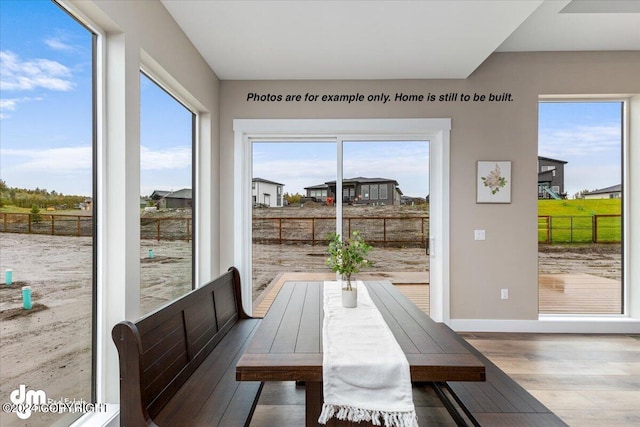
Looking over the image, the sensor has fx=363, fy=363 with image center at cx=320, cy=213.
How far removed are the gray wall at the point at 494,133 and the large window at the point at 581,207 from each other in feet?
0.86

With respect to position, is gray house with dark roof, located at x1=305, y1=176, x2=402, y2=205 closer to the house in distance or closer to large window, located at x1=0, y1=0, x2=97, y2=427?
the house in distance

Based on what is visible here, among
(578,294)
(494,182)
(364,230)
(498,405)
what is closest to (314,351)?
(498,405)

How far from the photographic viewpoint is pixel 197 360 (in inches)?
80.2

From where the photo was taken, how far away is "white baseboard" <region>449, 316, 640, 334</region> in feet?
12.4

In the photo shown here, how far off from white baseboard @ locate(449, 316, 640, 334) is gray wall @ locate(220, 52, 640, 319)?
0.07 m

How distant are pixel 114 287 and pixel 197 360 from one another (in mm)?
608

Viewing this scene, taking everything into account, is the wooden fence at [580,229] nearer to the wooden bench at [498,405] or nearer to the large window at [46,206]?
the wooden bench at [498,405]

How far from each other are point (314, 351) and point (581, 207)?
3.86 meters

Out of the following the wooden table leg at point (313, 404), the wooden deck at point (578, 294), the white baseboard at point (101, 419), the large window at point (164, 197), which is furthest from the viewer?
the wooden deck at point (578, 294)

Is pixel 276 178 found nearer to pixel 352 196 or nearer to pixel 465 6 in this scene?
pixel 352 196

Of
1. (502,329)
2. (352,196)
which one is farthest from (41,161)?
(502,329)

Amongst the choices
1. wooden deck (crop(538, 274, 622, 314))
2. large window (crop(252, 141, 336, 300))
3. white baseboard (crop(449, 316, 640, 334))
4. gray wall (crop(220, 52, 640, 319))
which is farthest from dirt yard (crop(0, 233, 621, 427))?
wooden deck (crop(538, 274, 622, 314))

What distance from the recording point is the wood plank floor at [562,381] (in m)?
2.31

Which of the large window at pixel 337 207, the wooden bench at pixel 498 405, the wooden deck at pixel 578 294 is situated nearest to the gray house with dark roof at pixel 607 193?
the wooden deck at pixel 578 294
